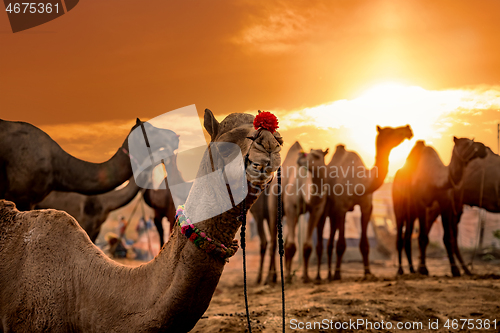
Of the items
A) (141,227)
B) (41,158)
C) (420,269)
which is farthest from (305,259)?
(141,227)

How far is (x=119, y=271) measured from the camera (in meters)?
2.14

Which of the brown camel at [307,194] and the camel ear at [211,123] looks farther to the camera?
the brown camel at [307,194]

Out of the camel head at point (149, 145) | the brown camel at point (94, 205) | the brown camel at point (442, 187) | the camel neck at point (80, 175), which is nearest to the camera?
the camel neck at point (80, 175)

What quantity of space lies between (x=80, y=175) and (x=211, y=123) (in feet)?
10.4

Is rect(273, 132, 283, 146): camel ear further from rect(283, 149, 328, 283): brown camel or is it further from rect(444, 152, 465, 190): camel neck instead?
rect(444, 152, 465, 190): camel neck

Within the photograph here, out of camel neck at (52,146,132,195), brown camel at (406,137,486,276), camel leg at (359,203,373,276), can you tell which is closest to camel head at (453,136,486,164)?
brown camel at (406,137,486,276)

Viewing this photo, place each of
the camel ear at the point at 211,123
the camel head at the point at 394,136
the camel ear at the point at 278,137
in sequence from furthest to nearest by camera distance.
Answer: the camel head at the point at 394,136 < the camel ear at the point at 211,123 < the camel ear at the point at 278,137

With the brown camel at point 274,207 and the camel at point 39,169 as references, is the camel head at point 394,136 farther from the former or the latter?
the camel at point 39,169

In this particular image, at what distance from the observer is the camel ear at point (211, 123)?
2.00 m

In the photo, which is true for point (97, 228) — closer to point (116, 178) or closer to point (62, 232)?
point (116, 178)

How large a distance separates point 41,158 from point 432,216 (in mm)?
8968

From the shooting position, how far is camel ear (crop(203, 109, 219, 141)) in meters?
2.00

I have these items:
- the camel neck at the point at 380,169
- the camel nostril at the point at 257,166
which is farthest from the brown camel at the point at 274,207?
the camel nostril at the point at 257,166

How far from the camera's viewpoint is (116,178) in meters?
4.73
